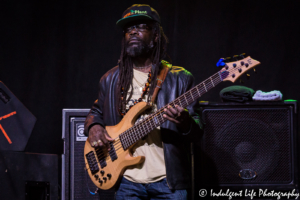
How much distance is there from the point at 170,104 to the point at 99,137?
1.61ft

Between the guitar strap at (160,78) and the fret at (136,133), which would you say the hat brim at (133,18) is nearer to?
the guitar strap at (160,78)

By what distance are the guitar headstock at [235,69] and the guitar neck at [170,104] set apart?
17 mm

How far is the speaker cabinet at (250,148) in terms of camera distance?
2.37 meters

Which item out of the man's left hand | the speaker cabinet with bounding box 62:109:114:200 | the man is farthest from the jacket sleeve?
the man's left hand

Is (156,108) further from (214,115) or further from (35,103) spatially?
(35,103)

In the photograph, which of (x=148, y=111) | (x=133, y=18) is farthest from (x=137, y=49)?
(x=148, y=111)

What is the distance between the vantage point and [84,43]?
3398 millimetres

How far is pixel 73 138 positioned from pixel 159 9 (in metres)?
1.58

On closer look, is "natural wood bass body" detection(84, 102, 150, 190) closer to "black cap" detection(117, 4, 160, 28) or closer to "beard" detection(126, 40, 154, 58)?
"beard" detection(126, 40, 154, 58)

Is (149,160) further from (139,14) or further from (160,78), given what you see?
(139,14)

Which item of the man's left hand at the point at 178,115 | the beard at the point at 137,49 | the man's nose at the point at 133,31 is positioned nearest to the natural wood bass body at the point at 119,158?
the man's left hand at the point at 178,115

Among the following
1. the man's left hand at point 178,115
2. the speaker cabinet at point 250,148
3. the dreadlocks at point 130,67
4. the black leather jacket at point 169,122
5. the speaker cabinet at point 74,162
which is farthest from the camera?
the speaker cabinet at point 74,162

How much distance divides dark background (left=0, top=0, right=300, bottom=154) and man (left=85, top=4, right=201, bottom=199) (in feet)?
3.51

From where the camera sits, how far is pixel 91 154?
6.75 feet
